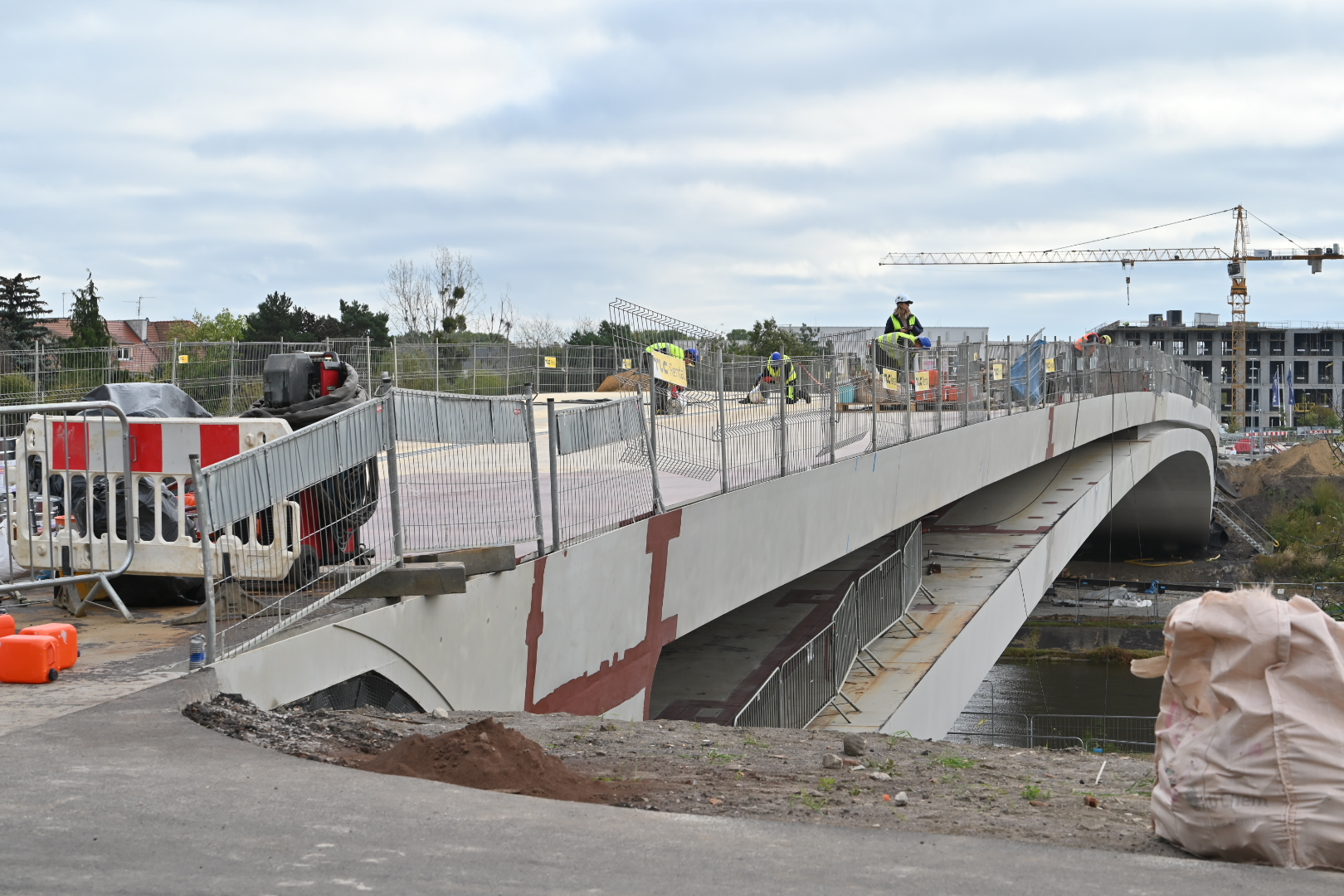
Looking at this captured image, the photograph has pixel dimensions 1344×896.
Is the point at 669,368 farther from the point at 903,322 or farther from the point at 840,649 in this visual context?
the point at 903,322

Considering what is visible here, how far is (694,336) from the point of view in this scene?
1134 centimetres

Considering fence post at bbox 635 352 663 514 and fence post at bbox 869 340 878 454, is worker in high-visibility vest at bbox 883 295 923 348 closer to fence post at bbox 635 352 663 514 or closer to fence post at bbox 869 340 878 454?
fence post at bbox 869 340 878 454

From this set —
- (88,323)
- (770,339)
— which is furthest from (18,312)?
(770,339)

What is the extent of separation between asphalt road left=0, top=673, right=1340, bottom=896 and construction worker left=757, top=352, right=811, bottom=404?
799cm

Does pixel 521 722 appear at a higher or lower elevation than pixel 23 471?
lower

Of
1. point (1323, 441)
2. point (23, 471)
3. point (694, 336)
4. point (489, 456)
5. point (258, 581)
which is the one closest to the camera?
point (258, 581)

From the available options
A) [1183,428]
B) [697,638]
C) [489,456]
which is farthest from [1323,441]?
[489,456]

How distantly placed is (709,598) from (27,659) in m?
6.30

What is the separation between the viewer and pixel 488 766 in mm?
5219

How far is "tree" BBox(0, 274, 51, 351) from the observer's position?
69188 mm

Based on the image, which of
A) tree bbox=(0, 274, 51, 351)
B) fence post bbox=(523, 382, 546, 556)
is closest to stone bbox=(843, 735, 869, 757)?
fence post bbox=(523, 382, 546, 556)

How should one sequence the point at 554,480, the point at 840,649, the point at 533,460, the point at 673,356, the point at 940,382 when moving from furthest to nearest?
the point at 940,382 < the point at 840,649 < the point at 673,356 < the point at 554,480 < the point at 533,460

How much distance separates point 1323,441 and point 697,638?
78414 mm

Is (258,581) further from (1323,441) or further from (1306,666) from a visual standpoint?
(1323,441)
